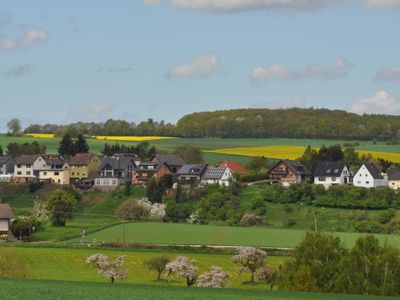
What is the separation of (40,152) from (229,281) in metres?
83.7

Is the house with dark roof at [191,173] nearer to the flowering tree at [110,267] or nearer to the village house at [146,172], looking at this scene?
the village house at [146,172]

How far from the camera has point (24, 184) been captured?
102 meters

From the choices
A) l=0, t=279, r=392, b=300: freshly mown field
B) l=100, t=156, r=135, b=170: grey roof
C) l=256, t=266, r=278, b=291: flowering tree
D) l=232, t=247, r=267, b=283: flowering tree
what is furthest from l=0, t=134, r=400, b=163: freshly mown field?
l=0, t=279, r=392, b=300: freshly mown field

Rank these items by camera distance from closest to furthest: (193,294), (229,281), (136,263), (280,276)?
(193,294) < (280,276) < (229,281) < (136,263)

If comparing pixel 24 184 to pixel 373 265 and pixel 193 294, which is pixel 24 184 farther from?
pixel 193 294

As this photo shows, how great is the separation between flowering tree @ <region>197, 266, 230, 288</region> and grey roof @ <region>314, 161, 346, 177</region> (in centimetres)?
5413

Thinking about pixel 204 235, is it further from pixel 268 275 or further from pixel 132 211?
pixel 268 275

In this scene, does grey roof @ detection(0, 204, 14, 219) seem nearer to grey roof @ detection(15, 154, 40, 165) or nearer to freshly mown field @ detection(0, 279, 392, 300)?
grey roof @ detection(15, 154, 40, 165)

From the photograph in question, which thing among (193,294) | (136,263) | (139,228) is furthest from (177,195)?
(193,294)

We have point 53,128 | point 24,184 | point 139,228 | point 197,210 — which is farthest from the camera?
point 53,128

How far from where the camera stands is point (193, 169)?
104750mm

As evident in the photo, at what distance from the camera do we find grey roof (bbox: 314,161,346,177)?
97.4 metres

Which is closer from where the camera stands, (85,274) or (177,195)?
(85,274)

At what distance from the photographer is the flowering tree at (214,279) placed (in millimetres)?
43156
